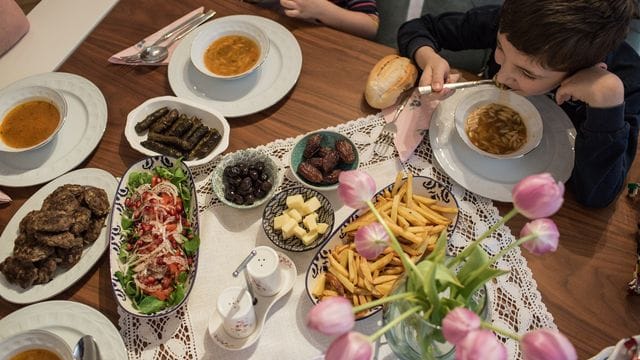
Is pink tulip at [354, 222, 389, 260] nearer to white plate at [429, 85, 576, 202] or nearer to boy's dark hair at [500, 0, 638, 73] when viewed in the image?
white plate at [429, 85, 576, 202]

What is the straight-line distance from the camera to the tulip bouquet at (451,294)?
68cm

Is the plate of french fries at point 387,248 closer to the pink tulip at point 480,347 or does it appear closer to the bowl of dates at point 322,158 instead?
the bowl of dates at point 322,158

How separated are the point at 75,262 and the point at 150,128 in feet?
1.59

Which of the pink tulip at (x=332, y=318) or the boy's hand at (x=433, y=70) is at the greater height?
the pink tulip at (x=332, y=318)

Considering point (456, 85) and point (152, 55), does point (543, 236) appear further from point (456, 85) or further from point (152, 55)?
→ point (152, 55)

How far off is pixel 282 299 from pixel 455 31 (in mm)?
1175

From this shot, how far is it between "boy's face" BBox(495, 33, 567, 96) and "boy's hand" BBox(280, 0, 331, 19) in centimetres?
73

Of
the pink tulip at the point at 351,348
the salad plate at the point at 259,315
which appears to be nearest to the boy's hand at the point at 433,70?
the salad plate at the point at 259,315

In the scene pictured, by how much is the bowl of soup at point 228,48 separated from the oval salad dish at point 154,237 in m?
0.43

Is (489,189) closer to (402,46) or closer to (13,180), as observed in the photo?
(402,46)

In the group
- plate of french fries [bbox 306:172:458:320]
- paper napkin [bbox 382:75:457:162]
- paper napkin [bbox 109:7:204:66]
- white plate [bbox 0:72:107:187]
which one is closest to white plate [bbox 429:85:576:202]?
paper napkin [bbox 382:75:457:162]

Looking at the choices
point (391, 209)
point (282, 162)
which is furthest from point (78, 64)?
point (391, 209)

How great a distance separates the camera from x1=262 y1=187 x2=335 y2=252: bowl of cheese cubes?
1.37m

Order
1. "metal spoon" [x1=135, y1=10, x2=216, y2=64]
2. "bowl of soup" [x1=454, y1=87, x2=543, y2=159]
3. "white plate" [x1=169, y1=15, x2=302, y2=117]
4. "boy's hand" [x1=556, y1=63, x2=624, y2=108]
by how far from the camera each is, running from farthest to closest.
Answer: "metal spoon" [x1=135, y1=10, x2=216, y2=64]
"white plate" [x1=169, y1=15, x2=302, y2=117]
"bowl of soup" [x1=454, y1=87, x2=543, y2=159]
"boy's hand" [x1=556, y1=63, x2=624, y2=108]
